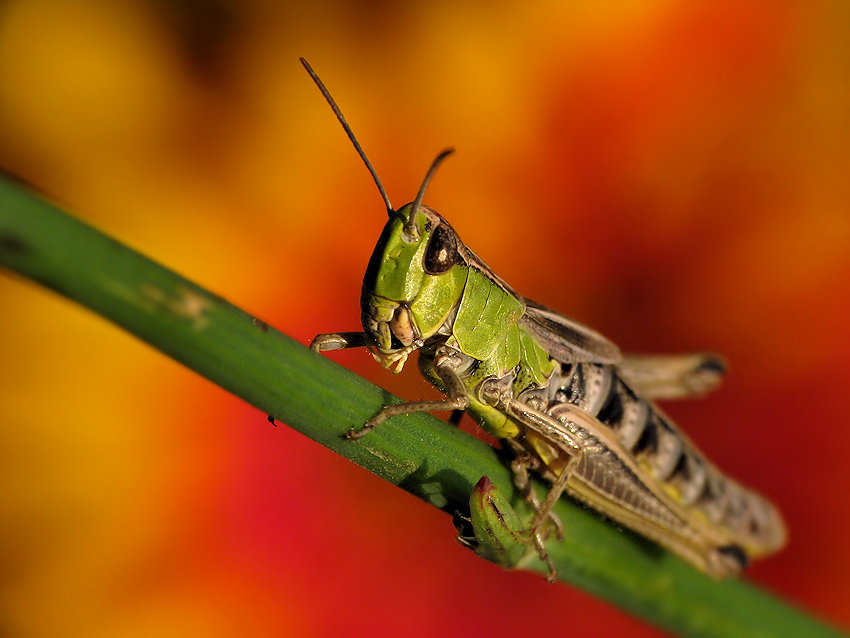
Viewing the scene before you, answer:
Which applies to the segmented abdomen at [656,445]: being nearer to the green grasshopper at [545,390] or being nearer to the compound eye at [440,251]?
the green grasshopper at [545,390]

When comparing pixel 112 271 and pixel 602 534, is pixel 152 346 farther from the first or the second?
pixel 602 534

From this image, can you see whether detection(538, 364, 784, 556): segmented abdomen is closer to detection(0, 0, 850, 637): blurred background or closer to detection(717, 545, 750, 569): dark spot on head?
detection(717, 545, 750, 569): dark spot on head

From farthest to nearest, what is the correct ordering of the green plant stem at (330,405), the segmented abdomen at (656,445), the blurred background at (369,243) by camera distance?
1. the blurred background at (369,243)
2. the segmented abdomen at (656,445)
3. the green plant stem at (330,405)

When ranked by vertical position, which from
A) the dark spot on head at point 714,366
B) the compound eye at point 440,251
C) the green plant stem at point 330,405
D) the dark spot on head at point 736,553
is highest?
the dark spot on head at point 714,366

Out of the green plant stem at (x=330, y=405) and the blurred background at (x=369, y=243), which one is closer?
the green plant stem at (x=330, y=405)

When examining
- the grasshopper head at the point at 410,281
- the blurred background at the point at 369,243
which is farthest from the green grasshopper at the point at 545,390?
the blurred background at the point at 369,243

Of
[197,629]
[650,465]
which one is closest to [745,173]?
[650,465]
